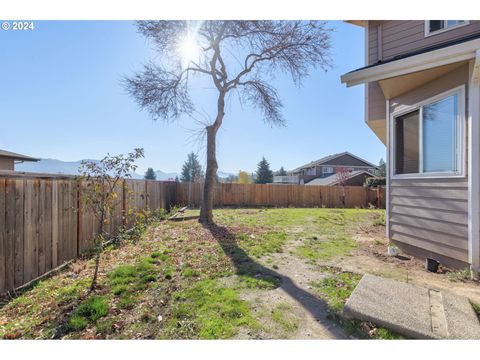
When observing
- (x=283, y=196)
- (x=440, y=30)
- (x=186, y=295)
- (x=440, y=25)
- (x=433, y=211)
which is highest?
(x=440, y=25)

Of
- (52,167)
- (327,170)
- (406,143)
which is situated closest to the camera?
(406,143)

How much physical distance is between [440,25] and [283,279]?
5258 mm

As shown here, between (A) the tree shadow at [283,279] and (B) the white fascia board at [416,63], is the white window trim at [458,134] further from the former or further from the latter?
(A) the tree shadow at [283,279]

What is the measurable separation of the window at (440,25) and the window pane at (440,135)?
59.6 inches

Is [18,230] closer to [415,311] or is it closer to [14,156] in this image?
[415,311]

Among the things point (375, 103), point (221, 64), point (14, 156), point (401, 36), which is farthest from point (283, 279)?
point (14, 156)

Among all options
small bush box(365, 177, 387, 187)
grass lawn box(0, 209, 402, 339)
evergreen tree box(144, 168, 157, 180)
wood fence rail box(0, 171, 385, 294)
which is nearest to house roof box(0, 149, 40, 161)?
wood fence rail box(0, 171, 385, 294)

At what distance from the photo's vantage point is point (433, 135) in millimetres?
3889

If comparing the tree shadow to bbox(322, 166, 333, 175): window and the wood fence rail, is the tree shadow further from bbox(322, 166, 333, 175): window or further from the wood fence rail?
bbox(322, 166, 333, 175): window

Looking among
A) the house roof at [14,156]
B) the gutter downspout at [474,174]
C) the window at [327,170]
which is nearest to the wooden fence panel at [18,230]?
the gutter downspout at [474,174]

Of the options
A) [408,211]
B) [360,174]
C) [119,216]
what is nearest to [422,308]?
[408,211]

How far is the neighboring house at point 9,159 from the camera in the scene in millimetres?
11648

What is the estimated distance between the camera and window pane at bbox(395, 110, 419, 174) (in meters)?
4.33
